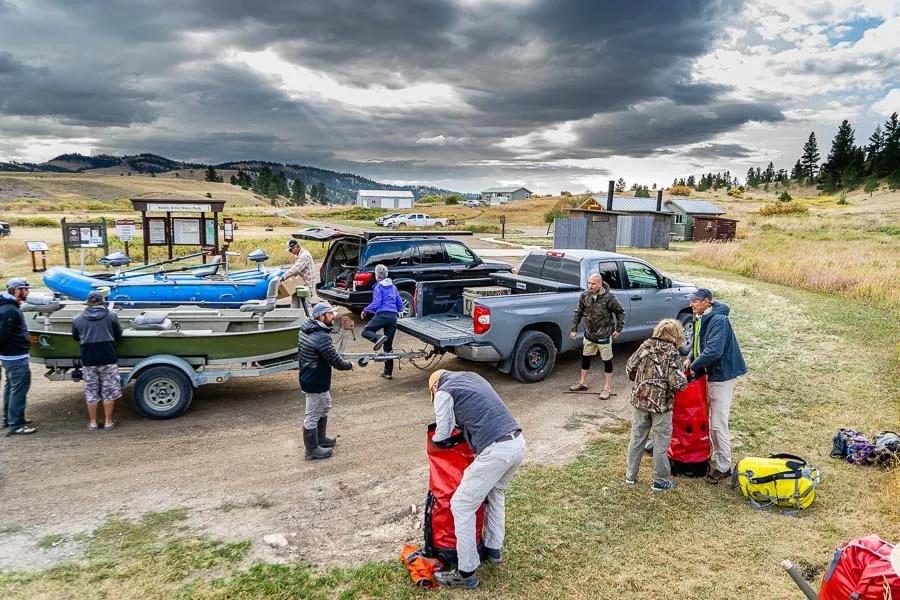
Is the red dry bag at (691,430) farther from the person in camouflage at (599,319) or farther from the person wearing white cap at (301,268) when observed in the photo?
the person wearing white cap at (301,268)

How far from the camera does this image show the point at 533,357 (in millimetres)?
8586

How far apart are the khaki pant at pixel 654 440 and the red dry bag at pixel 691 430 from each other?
0.26 m

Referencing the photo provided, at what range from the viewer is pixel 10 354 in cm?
630

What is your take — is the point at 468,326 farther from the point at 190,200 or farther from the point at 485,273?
the point at 190,200

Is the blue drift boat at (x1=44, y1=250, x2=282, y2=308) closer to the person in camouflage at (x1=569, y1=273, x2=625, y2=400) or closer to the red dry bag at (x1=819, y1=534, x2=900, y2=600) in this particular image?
the person in camouflage at (x1=569, y1=273, x2=625, y2=400)

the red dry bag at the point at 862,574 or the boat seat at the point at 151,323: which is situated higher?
the boat seat at the point at 151,323

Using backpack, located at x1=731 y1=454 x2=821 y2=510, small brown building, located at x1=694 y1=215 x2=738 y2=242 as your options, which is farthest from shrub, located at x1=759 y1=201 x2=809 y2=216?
backpack, located at x1=731 y1=454 x2=821 y2=510

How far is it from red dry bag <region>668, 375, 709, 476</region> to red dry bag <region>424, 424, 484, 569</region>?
8.47ft

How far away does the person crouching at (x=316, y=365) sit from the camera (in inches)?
223

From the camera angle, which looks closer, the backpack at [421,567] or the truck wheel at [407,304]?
the backpack at [421,567]

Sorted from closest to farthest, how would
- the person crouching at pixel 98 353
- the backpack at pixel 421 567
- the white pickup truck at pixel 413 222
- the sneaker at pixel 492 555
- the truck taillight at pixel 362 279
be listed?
the backpack at pixel 421 567, the sneaker at pixel 492 555, the person crouching at pixel 98 353, the truck taillight at pixel 362 279, the white pickup truck at pixel 413 222

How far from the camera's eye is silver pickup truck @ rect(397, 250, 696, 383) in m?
7.93

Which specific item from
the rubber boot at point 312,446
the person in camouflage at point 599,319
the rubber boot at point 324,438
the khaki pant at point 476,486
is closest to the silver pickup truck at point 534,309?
the person in camouflage at point 599,319

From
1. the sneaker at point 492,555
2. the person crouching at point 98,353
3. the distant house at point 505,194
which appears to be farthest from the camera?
the distant house at point 505,194
